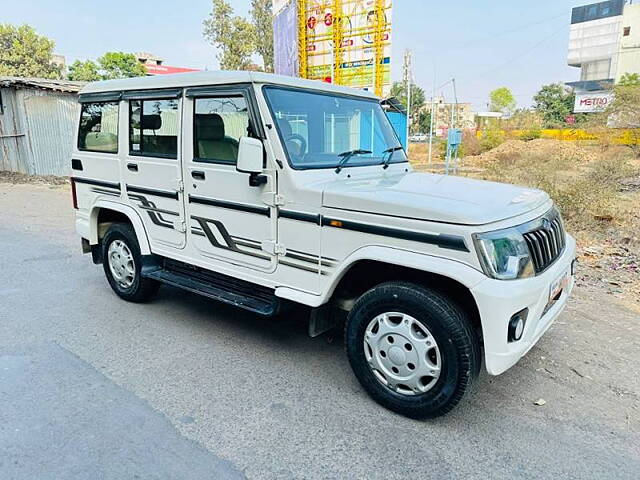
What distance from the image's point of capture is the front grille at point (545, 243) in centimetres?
280

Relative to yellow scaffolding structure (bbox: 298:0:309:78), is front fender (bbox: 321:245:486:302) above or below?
below

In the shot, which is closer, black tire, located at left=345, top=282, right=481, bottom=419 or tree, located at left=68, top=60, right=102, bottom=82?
black tire, located at left=345, top=282, right=481, bottom=419

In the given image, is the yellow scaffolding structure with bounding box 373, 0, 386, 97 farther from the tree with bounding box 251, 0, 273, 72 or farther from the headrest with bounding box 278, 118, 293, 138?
the tree with bounding box 251, 0, 273, 72

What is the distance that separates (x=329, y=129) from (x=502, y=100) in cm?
7671

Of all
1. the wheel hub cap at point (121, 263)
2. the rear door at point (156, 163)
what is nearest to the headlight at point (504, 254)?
the rear door at point (156, 163)

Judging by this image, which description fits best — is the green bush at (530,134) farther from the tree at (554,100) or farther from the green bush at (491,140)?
the tree at (554,100)

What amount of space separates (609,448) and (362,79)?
15.0 meters

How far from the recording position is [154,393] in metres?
3.21

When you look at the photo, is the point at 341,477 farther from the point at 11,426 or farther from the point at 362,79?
the point at 362,79

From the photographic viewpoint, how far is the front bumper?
252 cm

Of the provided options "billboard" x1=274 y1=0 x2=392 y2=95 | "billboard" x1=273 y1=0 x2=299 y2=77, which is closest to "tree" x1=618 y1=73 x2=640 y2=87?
"billboard" x1=274 y1=0 x2=392 y2=95

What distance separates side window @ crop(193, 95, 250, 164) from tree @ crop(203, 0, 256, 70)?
30880 millimetres

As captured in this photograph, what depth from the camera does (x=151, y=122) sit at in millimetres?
4234

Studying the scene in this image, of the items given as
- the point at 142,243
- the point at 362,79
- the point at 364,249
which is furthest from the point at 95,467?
the point at 362,79
